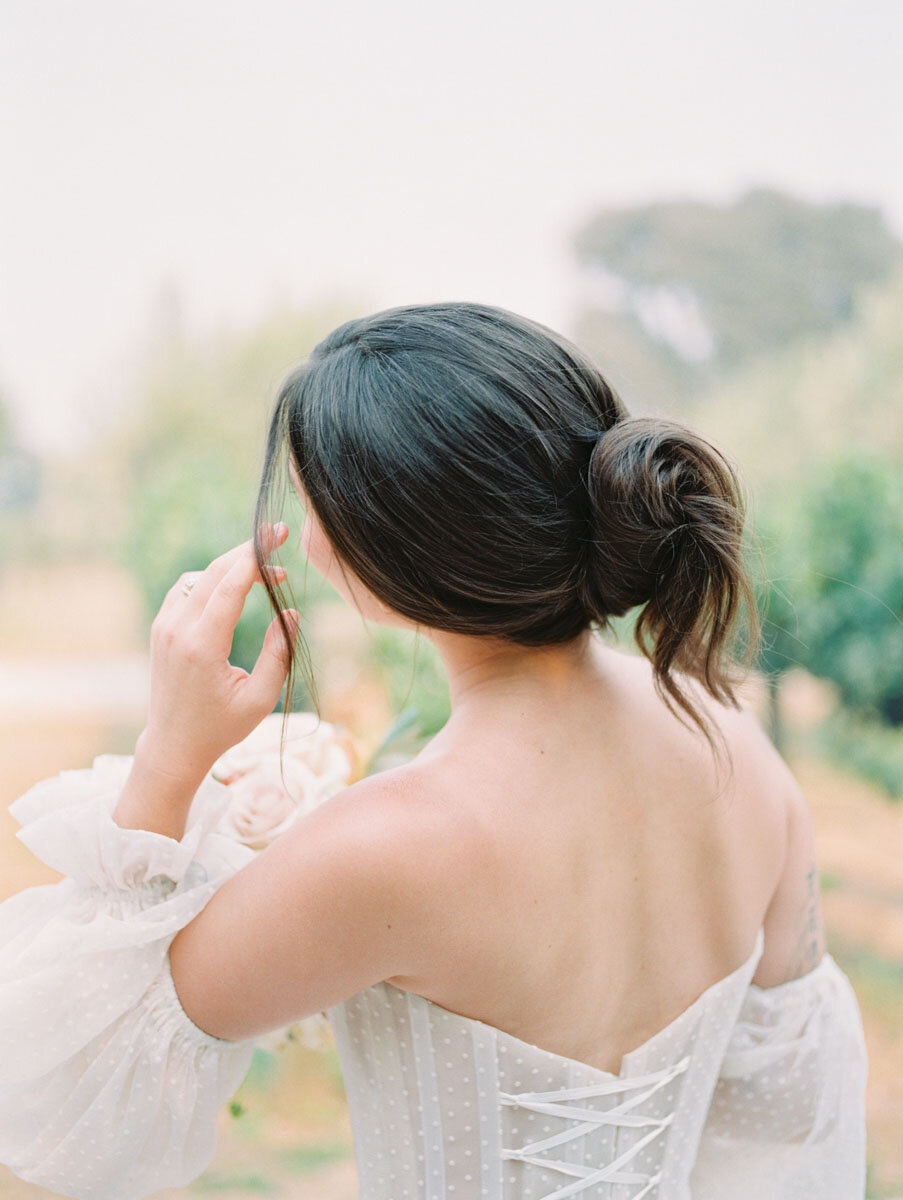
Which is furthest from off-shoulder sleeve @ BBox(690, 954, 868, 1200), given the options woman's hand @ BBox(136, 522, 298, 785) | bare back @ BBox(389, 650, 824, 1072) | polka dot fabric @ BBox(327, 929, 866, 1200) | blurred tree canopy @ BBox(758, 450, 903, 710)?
blurred tree canopy @ BBox(758, 450, 903, 710)

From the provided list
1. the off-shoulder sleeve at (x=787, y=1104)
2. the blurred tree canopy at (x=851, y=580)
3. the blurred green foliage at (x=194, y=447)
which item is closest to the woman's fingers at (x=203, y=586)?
the off-shoulder sleeve at (x=787, y=1104)

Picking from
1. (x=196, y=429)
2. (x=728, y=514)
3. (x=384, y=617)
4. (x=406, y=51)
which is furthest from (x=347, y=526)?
(x=406, y=51)

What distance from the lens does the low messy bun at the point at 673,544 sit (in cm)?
54

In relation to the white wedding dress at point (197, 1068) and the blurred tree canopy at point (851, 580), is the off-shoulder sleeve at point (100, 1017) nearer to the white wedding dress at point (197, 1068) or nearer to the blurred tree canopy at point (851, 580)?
the white wedding dress at point (197, 1068)

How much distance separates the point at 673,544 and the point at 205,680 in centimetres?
27

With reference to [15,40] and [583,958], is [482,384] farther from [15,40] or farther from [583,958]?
[15,40]

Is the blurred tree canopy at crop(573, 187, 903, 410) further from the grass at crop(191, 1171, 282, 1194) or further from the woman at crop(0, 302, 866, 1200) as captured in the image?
the grass at crop(191, 1171, 282, 1194)

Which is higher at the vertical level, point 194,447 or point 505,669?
point 505,669

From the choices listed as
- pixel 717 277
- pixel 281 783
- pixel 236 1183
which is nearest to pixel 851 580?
pixel 717 277

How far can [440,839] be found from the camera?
52 centimetres

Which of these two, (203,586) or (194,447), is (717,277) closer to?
(194,447)

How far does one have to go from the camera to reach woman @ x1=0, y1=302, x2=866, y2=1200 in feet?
1.75

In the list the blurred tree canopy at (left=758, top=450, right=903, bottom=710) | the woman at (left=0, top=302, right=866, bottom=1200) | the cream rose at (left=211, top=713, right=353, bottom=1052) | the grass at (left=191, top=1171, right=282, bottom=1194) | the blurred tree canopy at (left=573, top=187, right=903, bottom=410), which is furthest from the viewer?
the blurred tree canopy at (left=573, top=187, right=903, bottom=410)

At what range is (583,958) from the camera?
59 cm
